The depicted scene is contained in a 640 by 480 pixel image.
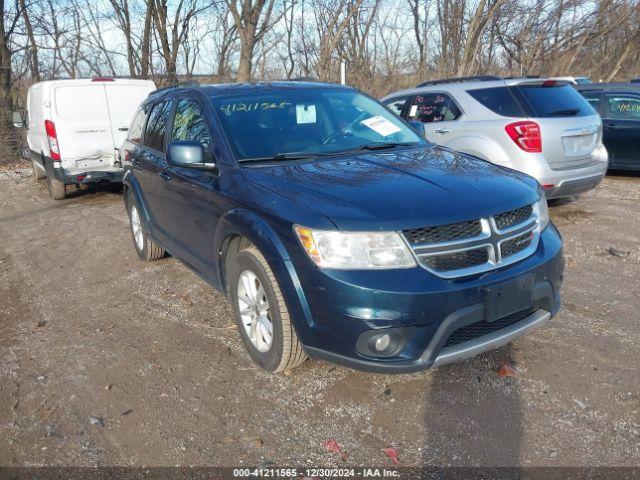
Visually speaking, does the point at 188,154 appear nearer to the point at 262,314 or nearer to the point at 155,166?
the point at 262,314

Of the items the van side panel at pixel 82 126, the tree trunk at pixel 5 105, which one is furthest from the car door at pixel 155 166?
the tree trunk at pixel 5 105

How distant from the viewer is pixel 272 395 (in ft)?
10.6

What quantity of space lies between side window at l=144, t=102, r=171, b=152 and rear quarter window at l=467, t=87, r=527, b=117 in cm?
389

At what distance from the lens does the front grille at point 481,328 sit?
2.86 metres

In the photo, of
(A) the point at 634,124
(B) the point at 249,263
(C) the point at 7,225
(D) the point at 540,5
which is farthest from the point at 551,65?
(B) the point at 249,263

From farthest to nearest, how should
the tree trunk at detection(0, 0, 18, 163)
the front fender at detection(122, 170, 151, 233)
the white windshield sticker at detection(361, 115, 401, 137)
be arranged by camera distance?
the tree trunk at detection(0, 0, 18, 163), the front fender at detection(122, 170, 151, 233), the white windshield sticker at detection(361, 115, 401, 137)

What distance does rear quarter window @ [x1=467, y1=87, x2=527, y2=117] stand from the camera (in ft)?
21.2

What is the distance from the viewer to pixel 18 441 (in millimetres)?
2910

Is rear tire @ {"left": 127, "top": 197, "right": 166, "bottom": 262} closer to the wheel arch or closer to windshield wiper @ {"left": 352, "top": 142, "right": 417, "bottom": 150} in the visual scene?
the wheel arch

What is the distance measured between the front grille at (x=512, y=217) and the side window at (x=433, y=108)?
4099 mm

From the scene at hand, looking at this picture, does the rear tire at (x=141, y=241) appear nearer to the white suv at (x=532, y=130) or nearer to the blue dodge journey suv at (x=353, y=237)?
the blue dodge journey suv at (x=353, y=237)

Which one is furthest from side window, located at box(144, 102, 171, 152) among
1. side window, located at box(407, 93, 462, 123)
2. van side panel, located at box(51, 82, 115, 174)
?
van side panel, located at box(51, 82, 115, 174)

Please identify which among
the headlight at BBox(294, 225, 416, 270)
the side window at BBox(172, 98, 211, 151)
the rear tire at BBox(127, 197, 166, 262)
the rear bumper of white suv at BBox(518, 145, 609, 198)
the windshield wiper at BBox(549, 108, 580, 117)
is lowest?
the rear tire at BBox(127, 197, 166, 262)

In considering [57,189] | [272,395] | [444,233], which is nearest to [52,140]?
[57,189]
